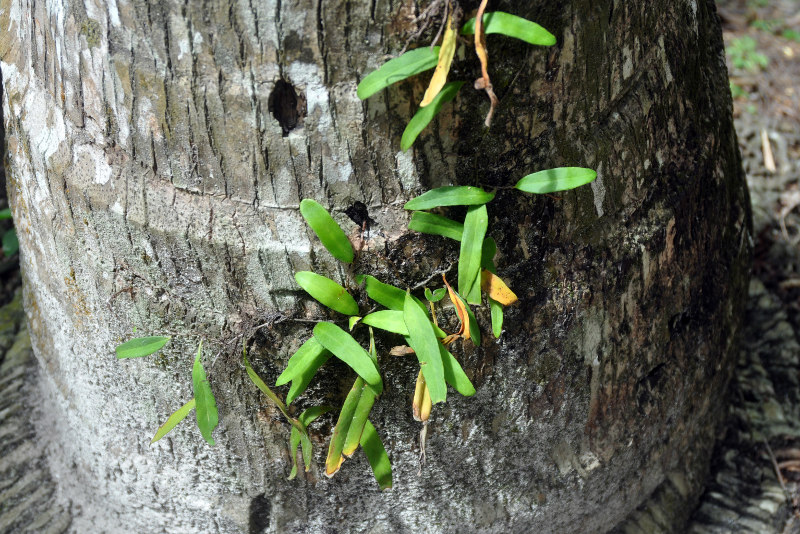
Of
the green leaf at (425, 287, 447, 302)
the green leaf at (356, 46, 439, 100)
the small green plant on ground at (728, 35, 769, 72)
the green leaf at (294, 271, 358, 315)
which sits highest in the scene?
the green leaf at (356, 46, 439, 100)

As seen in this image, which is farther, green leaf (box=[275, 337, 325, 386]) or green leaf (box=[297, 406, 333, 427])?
green leaf (box=[297, 406, 333, 427])

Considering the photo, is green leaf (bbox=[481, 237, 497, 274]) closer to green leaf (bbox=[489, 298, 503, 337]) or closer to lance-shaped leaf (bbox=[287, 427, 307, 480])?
green leaf (bbox=[489, 298, 503, 337])

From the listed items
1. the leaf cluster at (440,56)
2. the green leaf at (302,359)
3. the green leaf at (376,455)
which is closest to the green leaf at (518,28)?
the leaf cluster at (440,56)

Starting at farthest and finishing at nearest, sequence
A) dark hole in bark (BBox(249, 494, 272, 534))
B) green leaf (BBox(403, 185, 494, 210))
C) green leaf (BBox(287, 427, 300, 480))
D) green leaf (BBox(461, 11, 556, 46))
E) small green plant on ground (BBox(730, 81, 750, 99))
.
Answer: small green plant on ground (BBox(730, 81, 750, 99)), dark hole in bark (BBox(249, 494, 272, 534)), green leaf (BBox(287, 427, 300, 480)), green leaf (BBox(403, 185, 494, 210)), green leaf (BBox(461, 11, 556, 46))


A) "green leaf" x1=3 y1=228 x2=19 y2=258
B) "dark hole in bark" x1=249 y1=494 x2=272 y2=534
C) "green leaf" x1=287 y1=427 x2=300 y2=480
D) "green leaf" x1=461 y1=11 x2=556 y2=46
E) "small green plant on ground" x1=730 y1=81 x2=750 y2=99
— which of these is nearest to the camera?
"green leaf" x1=461 y1=11 x2=556 y2=46

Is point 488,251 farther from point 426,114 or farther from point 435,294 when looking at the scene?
point 426,114

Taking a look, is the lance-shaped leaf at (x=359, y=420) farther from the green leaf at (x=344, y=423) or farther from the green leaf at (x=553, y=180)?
the green leaf at (x=553, y=180)

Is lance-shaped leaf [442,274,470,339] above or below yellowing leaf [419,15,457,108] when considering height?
below

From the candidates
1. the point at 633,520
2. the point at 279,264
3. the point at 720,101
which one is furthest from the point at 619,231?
the point at 633,520

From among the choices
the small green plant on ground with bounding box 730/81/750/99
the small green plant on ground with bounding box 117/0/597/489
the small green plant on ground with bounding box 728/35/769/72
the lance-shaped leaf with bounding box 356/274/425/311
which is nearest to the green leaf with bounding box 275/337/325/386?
the small green plant on ground with bounding box 117/0/597/489
